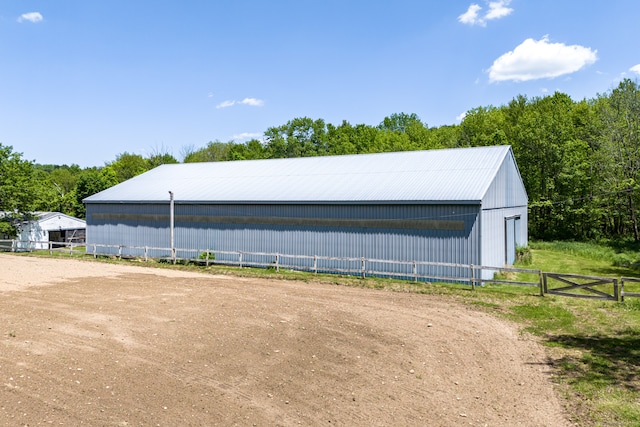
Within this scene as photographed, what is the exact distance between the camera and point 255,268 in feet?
90.0

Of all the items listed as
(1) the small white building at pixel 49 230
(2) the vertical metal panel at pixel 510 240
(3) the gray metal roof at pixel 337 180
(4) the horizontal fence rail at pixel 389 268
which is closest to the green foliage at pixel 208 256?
(4) the horizontal fence rail at pixel 389 268

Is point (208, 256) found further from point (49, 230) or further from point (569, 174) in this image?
point (569, 174)

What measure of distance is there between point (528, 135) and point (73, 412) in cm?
4838

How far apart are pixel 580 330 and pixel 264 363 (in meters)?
9.46

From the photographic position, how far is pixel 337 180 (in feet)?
94.1

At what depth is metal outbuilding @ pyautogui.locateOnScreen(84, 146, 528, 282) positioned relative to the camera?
903 inches

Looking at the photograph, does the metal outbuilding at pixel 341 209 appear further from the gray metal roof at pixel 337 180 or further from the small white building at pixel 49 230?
the small white building at pixel 49 230

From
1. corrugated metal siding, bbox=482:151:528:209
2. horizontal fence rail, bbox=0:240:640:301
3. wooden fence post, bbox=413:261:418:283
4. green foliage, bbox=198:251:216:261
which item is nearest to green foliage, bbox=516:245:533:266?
corrugated metal siding, bbox=482:151:528:209

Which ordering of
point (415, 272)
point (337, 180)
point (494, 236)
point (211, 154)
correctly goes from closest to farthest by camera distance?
point (415, 272), point (494, 236), point (337, 180), point (211, 154)

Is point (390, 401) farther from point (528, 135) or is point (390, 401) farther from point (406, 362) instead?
point (528, 135)

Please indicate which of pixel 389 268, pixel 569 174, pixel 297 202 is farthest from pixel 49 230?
pixel 569 174

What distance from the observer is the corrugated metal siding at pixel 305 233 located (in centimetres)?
2252

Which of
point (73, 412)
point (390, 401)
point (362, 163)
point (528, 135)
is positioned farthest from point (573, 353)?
point (528, 135)

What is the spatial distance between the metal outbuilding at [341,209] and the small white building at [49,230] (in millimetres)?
12467
